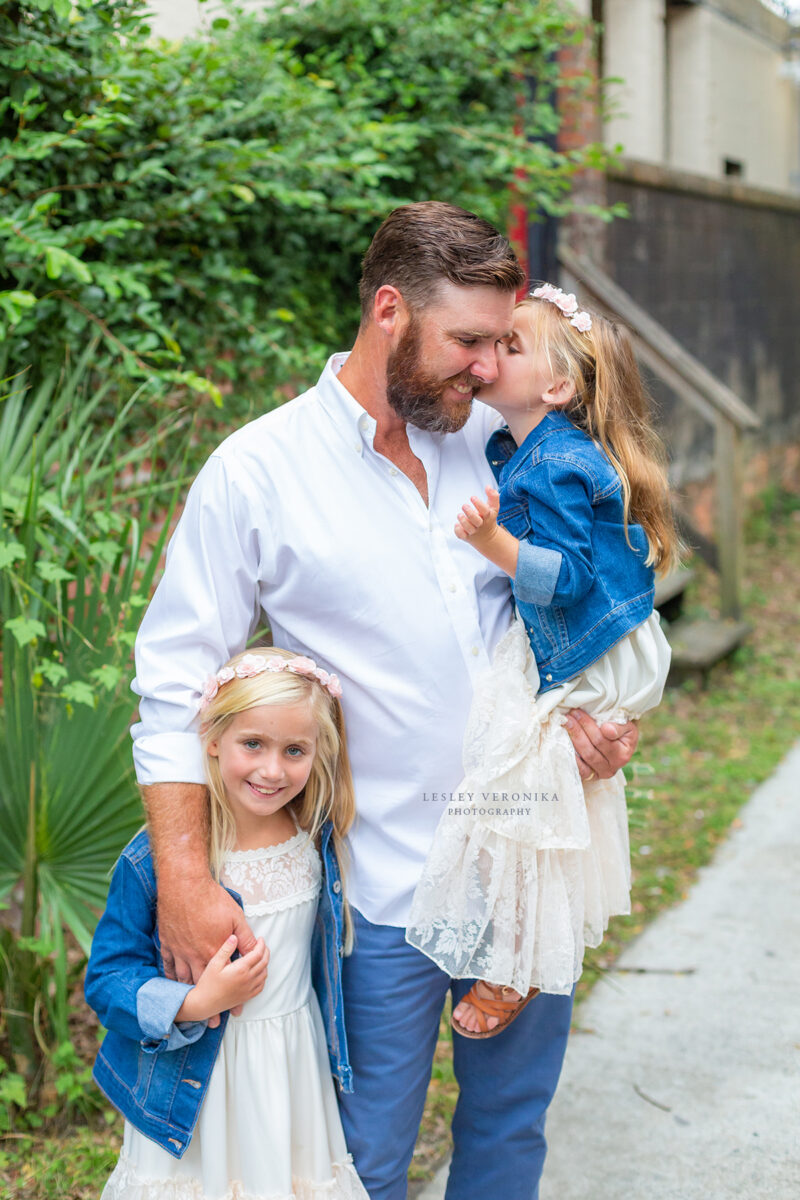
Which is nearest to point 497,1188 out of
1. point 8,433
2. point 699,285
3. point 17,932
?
point 17,932

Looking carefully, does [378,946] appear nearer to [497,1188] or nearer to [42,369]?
[497,1188]

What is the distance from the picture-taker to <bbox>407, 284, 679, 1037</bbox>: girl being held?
1966mm

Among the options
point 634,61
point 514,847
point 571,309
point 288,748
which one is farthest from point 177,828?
point 634,61

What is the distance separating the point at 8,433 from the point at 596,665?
1612 millimetres

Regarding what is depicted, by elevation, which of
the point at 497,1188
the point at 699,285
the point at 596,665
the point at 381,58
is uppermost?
the point at 381,58

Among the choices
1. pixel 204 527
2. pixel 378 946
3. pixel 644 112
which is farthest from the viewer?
pixel 644 112

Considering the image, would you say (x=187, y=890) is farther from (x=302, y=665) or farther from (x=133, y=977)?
(x=302, y=665)

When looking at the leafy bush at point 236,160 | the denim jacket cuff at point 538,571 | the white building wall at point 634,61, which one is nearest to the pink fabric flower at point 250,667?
the denim jacket cuff at point 538,571

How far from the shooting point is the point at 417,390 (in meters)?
→ 1.99

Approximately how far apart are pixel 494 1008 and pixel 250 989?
1.49 ft

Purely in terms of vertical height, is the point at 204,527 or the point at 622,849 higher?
the point at 204,527

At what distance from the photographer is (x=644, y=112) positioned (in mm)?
8305

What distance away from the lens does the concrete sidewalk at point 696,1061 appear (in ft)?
8.93

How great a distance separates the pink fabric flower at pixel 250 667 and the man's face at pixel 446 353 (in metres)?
0.50
